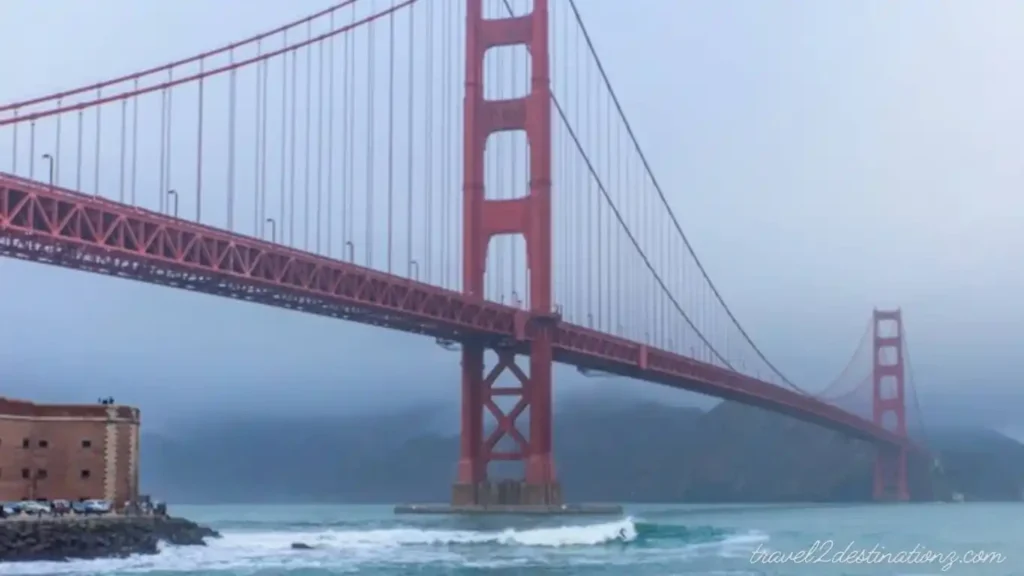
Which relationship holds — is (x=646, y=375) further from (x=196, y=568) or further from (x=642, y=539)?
(x=196, y=568)

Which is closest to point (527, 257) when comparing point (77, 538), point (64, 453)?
point (64, 453)

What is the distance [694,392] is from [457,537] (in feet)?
96.1

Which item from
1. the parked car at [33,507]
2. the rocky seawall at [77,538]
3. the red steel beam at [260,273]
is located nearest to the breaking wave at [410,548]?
the rocky seawall at [77,538]

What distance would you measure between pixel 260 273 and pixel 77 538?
1121 centimetres

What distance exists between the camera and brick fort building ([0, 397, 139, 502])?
4450 cm

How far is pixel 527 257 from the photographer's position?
61875 millimetres

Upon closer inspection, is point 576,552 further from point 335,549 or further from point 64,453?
point 64,453

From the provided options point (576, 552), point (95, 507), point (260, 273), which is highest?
point (260, 273)

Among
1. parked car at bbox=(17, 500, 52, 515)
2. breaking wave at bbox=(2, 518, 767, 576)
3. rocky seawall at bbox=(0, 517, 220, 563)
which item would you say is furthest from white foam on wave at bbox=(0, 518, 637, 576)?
parked car at bbox=(17, 500, 52, 515)

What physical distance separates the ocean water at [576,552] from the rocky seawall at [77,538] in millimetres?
628

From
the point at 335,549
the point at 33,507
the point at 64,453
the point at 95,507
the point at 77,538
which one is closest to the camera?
the point at 77,538

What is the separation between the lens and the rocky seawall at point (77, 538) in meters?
38.4

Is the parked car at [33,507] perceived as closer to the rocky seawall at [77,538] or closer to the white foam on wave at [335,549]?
the rocky seawall at [77,538]

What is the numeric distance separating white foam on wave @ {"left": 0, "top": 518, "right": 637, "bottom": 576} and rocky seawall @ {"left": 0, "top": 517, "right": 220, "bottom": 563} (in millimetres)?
539
